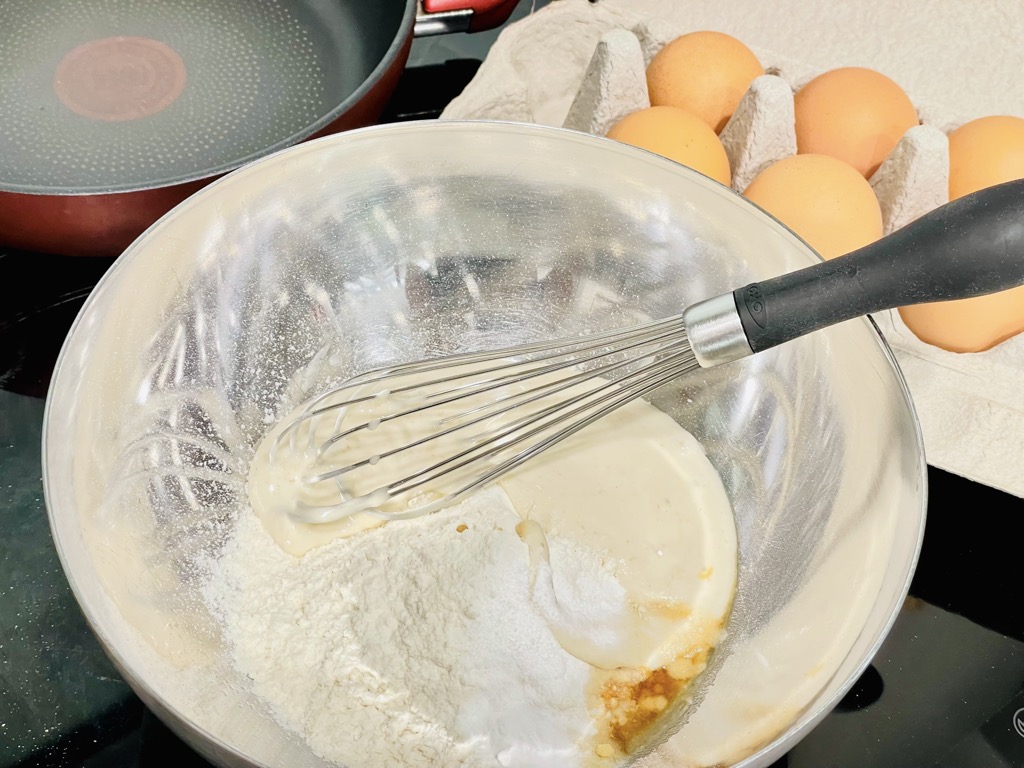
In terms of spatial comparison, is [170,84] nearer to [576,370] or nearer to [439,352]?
[439,352]

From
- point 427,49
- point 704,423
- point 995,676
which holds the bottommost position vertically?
point 995,676

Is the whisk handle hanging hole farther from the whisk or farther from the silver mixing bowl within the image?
the silver mixing bowl

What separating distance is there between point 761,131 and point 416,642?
0.58 metres

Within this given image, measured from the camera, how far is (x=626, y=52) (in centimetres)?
90

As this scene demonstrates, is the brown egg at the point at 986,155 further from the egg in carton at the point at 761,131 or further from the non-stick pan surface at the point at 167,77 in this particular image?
the non-stick pan surface at the point at 167,77

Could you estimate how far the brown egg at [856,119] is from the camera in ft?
2.99

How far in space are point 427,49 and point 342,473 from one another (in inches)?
25.9

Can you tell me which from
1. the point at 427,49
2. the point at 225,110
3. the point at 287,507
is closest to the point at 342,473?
the point at 287,507

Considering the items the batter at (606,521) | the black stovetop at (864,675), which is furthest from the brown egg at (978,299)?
the batter at (606,521)

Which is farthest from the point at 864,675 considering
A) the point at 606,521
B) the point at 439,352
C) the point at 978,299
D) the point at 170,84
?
the point at 170,84

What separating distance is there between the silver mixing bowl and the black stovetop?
118 millimetres

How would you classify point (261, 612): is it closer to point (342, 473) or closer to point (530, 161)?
point (342, 473)

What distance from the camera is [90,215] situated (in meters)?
0.75

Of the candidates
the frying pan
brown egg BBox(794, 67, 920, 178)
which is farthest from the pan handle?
brown egg BBox(794, 67, 920, 178)
